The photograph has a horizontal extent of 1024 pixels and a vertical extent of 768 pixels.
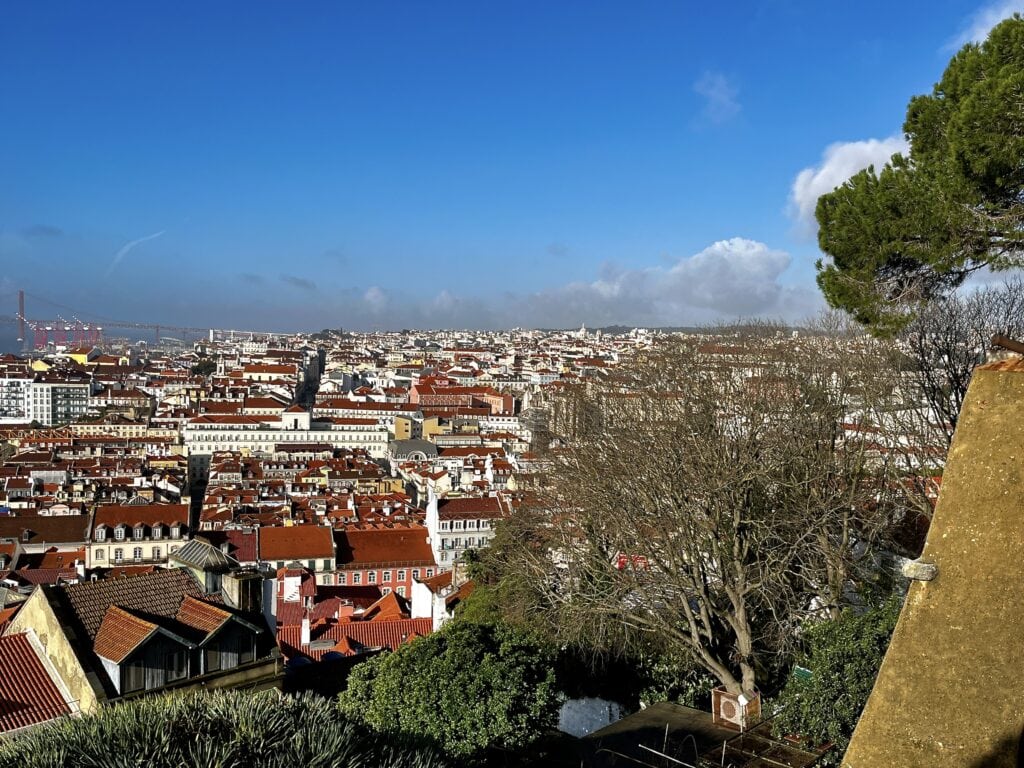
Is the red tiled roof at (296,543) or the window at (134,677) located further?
the red tiled roof at (296,543)

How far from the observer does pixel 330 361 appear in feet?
463

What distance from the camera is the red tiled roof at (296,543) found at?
121ft

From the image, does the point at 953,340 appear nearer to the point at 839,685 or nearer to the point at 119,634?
the point at 839,685

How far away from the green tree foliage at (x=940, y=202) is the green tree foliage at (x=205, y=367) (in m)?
133

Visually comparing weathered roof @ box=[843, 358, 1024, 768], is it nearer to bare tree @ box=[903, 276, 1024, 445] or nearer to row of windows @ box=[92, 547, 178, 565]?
bare tree @ box=[903, 276, 1024, 445]

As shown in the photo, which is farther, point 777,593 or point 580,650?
point 580,650

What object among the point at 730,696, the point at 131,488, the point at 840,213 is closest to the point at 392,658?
the point at 730,696

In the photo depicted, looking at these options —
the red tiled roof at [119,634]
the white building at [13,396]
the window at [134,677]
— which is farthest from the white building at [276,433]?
the window at [134,677]

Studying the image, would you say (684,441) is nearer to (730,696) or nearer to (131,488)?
(730,696)

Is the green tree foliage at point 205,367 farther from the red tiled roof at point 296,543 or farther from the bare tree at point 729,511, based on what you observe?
the bare tree at point 729,511

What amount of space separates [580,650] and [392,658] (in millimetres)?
4620

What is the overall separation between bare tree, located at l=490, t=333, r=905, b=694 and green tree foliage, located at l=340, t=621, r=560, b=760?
2.25m

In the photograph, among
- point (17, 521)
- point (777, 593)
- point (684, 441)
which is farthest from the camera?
point (17, 521)

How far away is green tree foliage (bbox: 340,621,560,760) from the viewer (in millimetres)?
9828
